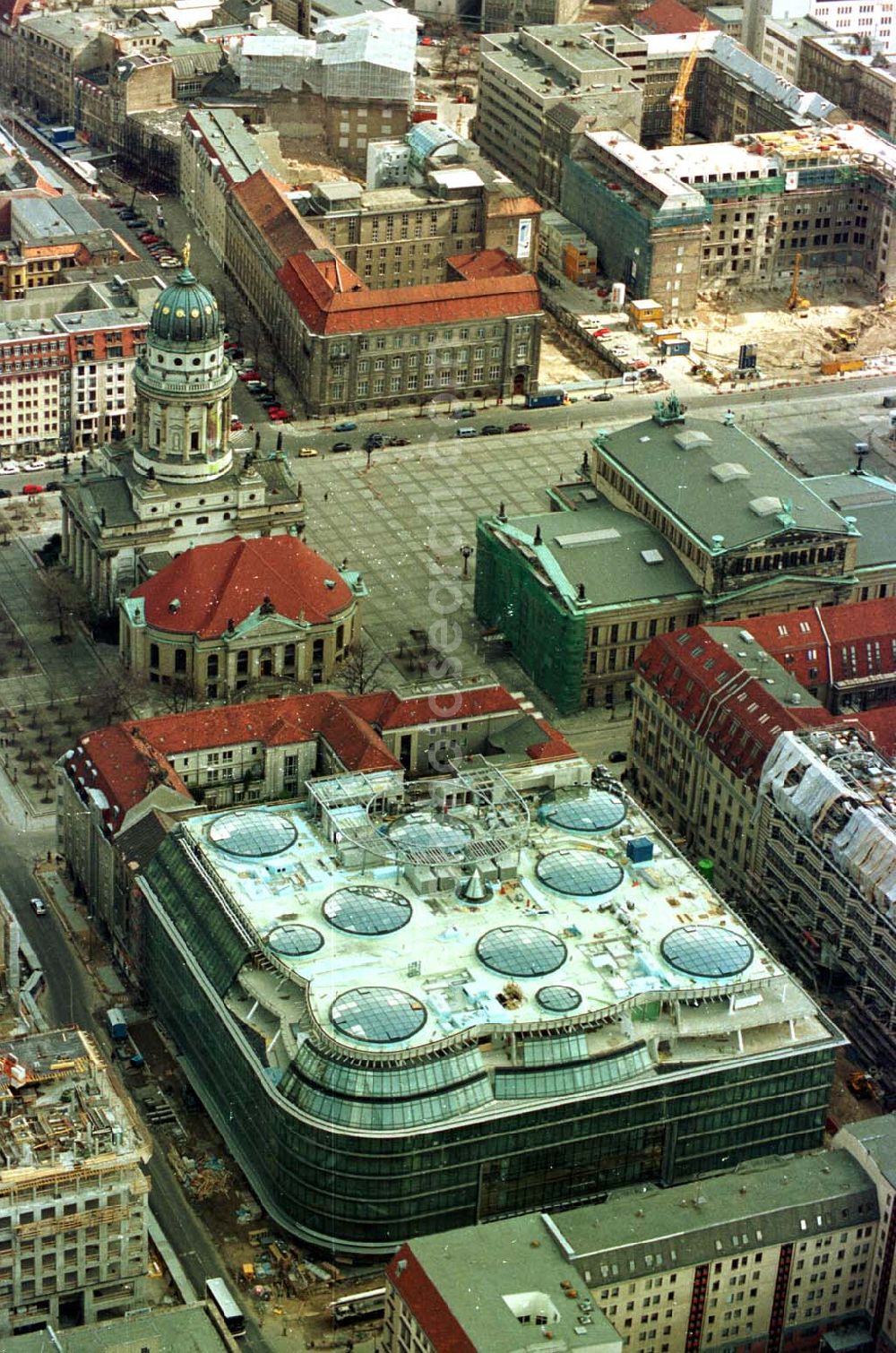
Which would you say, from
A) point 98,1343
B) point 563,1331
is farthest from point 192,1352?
Result: point 563,1331

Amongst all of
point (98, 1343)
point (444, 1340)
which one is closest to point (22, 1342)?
point (98, 1343)

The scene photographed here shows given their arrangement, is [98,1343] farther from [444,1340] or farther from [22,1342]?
[444,1340]

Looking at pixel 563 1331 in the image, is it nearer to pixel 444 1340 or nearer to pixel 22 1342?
pixel 444 1340

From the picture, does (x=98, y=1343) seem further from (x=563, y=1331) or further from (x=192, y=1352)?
(x=563, y=1331)

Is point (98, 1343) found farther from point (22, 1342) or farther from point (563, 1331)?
point (563, 1331)
